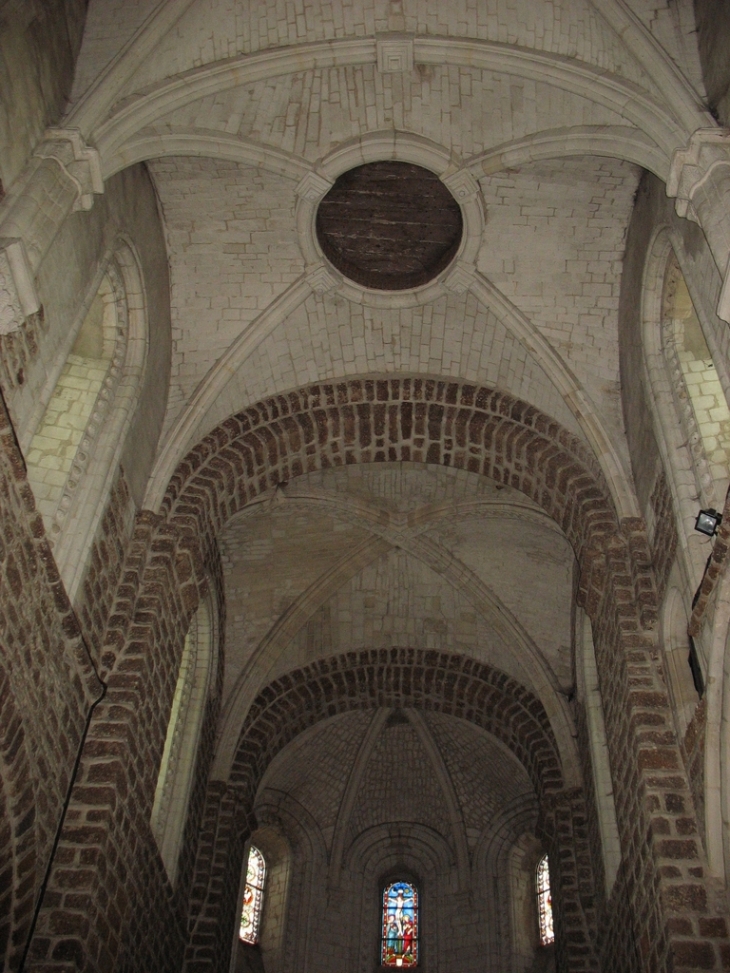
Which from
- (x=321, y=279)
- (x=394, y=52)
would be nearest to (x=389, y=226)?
(x=321, y=279)

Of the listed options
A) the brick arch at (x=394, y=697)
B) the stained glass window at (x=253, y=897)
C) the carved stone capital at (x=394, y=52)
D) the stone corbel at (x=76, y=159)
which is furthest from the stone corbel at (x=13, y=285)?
the stained glass window at (x=253, y=897)

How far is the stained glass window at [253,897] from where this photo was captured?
14.9m

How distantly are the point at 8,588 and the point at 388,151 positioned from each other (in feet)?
19.8

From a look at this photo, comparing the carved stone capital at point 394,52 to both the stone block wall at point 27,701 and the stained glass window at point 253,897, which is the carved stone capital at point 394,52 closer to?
the stone block wall at point 27,701

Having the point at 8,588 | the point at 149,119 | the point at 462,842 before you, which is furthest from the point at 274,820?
the point at 149,119

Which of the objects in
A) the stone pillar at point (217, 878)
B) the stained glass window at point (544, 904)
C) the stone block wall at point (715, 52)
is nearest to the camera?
the stone block wall at point (715, 52)

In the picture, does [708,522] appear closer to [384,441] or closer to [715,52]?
[715,52]

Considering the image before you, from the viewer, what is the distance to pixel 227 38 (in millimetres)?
9211

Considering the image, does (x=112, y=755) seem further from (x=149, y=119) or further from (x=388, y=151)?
(x=388, y=151)

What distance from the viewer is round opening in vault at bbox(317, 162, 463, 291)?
10961mm

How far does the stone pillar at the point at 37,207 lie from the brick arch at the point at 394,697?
8.46 meters

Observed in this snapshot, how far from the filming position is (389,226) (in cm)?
1131

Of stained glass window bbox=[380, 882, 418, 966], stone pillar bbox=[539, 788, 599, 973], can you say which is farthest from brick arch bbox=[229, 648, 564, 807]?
stained glass window bbox=[380, 882, 418, 966]

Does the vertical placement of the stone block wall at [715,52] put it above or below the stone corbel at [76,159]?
above
